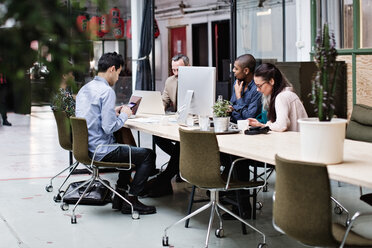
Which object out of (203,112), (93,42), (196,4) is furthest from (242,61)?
(196,4)

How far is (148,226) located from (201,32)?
12072 mm

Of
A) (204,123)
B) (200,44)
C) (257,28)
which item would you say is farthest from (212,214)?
(200,44)

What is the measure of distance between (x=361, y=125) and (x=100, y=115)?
2120 mm

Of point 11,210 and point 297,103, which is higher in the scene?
point 297,103

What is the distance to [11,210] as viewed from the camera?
556cm

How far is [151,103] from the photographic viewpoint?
6691 mm

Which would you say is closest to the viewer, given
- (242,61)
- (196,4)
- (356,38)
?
(242,61)

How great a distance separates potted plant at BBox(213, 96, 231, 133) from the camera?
493 cm

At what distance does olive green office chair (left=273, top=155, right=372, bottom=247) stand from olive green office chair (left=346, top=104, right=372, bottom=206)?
2.10 meters

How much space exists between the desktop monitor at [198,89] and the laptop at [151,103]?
0.92 m

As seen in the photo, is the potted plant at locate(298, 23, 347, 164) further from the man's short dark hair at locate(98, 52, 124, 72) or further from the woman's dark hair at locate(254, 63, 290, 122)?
the man's short dark hair at locate(98, 52, 124, 72)

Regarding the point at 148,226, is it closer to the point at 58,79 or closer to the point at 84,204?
the point at 84,204

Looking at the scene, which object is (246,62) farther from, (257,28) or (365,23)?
(257,28)

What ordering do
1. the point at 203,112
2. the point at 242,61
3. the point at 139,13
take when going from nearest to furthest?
the point at 203,112 < the point at 242,61 < the point at 139,13
